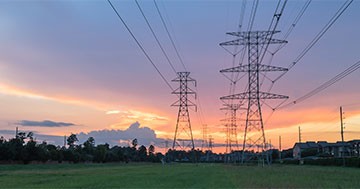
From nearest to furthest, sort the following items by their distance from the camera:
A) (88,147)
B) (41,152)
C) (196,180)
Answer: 1. (196,180)
2. (41,152)
3. (88,147)

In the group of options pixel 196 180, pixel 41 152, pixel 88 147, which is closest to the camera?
Result: pixel 196 180

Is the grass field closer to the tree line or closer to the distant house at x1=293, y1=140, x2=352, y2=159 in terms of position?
the tree line

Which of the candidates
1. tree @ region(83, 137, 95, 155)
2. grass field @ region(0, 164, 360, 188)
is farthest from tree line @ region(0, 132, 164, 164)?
grass field @ region(0, 164, 360, 188)

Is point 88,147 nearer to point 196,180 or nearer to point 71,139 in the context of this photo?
point 71,139

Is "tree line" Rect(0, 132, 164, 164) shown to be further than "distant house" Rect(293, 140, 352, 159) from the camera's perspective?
No

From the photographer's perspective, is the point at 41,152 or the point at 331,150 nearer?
the point at 41,152

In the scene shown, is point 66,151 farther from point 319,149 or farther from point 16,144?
point 319,149

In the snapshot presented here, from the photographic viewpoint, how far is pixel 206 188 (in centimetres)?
2714

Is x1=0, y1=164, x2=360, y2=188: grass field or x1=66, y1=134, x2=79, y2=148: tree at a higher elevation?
x1=66, y1=134, x2=79, y2=148: tree

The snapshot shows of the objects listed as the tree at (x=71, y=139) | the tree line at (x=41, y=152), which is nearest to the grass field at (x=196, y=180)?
the tree line at (x=41, y=152)

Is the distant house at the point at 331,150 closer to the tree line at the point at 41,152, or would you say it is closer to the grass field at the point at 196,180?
the tree line at the point at 41,152

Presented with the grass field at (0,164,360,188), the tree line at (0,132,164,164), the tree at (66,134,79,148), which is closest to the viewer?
the grass field at (0,164,360,188)

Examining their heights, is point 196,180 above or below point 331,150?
below

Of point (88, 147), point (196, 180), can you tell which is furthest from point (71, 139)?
point (196, 180)
